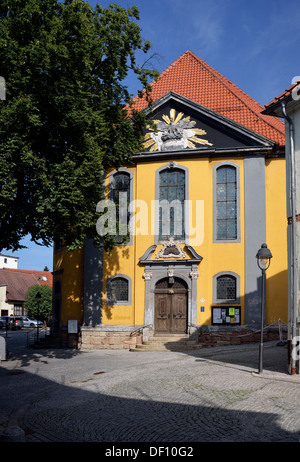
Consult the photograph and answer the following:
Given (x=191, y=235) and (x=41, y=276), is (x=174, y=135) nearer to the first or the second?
(x=191, y=235)

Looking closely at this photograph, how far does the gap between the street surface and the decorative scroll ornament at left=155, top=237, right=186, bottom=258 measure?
5875 mm

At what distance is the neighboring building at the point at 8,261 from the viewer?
93250 mm

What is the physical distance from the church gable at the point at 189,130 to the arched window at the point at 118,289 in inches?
246

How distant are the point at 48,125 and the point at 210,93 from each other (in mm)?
12119

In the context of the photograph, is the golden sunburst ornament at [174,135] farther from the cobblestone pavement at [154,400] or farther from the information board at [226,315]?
the cobblestone pavement at [154,400]

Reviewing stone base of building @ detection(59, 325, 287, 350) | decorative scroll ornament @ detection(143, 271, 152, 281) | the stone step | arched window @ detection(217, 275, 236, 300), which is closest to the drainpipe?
the stone step

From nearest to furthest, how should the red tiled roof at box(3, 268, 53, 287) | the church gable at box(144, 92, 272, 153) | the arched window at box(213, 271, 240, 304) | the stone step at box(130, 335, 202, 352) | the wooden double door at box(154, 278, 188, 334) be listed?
1. the stone step at box(130, 335, 202, 352)
2. the arched window at box(213, 271, 240, 304)
3. the wooden double door at box(154, 278, 188, 334)
4. the church gable at box(144, 92, 272, 153)
5. the red tiled roof at box(3, 268, 53, 287)

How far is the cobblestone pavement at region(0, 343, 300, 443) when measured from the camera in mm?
7371

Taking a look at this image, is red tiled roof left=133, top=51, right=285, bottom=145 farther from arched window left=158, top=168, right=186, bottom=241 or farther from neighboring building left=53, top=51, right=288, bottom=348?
arched window left=158, top=168, right=186, bottom=241

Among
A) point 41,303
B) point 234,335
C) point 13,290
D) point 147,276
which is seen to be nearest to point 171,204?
point 147,276

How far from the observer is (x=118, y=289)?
2236 centimetres

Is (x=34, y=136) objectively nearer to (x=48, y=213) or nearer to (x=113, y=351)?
(x=48, y=213)

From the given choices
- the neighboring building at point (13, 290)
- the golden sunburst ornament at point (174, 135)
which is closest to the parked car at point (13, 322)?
the neighboring building at point (13, 290)

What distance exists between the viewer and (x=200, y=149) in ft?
71.2
